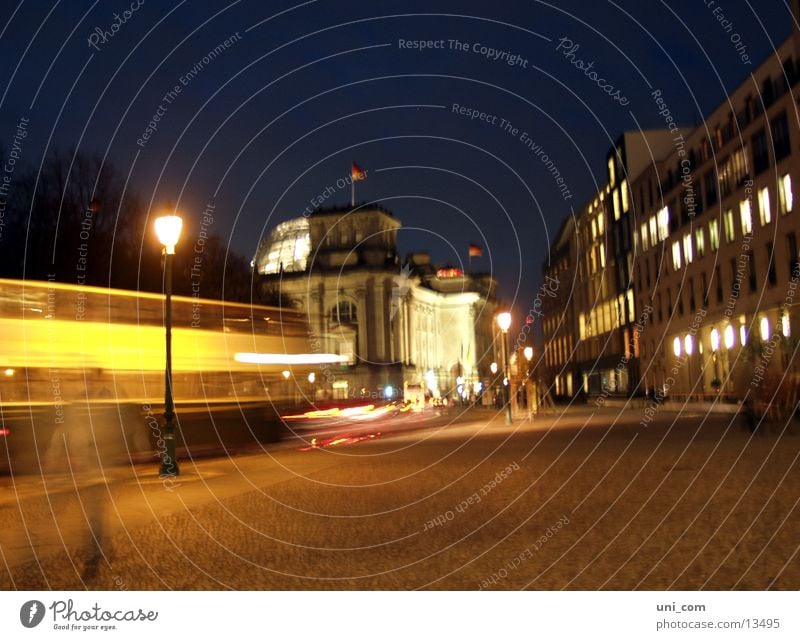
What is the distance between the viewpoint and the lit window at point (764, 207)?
4950cm

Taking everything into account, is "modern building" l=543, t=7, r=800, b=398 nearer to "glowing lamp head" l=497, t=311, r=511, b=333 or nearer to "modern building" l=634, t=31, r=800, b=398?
"modern building" l=634, t=31, r=800, b=398

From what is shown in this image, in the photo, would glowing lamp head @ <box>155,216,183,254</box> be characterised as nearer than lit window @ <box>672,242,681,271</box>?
Yes

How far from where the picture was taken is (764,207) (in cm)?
5009

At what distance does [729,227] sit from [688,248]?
7.97 metres

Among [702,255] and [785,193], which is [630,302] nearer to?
[702,255]

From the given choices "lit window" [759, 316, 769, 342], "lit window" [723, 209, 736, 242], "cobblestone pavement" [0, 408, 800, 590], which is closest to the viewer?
"cobblestone pavement" [0, 408, 800, 590]

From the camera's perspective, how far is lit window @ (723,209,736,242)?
55688 mm

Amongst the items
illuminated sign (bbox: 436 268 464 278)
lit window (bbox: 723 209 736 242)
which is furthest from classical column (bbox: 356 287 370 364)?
lit window (bbox: 723 209 736 242)

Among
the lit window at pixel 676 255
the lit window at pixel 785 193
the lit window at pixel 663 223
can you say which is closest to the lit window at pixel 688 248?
the lit window at pixel 676 255

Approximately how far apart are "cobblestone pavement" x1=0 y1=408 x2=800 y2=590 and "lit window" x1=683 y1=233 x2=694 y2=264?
143 ft

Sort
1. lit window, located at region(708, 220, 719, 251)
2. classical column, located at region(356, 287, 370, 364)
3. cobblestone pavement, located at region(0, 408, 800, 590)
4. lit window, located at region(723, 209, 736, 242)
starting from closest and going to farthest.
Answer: cobblestone pavement, located at region(0, 408, 800, 590) < lit window, located at region(723, 209, 736, 242) < lit window, located at region(708, 220, 719, 251) < classical column, located at region(356, 287, 370, 364)

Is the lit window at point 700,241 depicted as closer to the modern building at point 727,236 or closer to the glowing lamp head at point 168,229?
the modern building at point 727,236

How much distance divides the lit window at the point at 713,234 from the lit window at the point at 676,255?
22.1 ft

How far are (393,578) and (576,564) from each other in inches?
70.7
